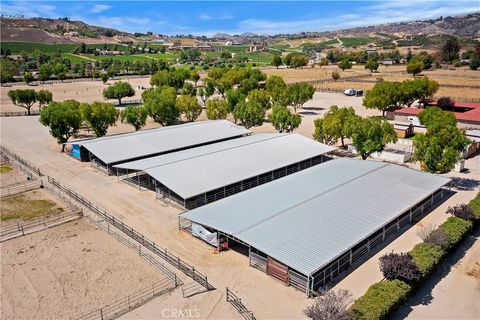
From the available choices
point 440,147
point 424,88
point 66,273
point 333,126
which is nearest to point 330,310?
point 66,273

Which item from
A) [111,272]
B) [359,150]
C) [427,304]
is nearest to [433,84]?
[359,150]

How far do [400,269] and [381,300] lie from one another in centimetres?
263

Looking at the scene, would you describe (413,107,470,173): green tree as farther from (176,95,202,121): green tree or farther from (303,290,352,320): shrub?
(176,95,202,121): green tree

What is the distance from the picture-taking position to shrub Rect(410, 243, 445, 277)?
72.9 feet

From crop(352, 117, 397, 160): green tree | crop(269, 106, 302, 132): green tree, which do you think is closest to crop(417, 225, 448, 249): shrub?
crop(352, 117, 397, 160): green tree

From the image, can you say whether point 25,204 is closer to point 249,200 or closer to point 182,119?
point 249,200

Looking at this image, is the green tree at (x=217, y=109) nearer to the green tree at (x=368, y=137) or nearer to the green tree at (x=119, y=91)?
the green tree at (x=368, y=137)

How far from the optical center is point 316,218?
85.6ft

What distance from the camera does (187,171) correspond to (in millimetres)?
35625

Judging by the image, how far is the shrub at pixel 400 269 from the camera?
20906 millimetres

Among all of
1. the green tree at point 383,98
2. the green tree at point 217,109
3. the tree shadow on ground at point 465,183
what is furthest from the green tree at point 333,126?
the green tree at point 383,98

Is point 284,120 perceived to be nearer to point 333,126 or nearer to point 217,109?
point 333,126

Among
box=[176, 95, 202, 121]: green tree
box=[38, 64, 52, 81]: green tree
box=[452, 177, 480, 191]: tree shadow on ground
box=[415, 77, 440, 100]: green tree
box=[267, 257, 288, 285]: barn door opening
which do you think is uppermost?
box=[38, 64, 52, 81]: green tree

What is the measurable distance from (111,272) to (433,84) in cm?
7380
